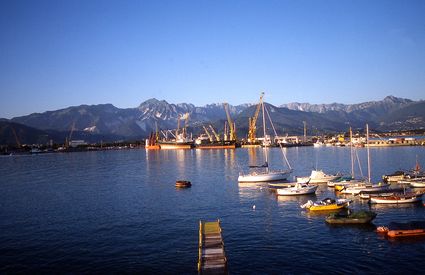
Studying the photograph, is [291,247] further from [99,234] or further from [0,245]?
[0,245]

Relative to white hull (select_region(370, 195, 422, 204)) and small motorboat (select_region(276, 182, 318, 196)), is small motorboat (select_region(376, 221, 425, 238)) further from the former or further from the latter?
small motorboat (select_region(276, 182, 318, 196))

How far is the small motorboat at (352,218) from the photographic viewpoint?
41.2 meters

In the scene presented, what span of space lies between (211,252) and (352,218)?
19.5 m

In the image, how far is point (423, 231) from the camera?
36344 mm

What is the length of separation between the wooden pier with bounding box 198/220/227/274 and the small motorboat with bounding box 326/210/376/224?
567 inches

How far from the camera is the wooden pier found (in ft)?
87.9

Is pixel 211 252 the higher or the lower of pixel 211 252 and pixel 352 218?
the higher

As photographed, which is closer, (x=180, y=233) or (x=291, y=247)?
(x=291, y=247)

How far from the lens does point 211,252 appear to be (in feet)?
95.8

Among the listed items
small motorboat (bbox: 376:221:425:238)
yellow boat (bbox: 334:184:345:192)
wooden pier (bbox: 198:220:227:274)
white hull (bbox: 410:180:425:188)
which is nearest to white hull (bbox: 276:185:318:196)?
yellow boat (bbox: 334:184:345:192)

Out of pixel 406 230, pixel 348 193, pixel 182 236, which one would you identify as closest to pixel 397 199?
pixel 348 193

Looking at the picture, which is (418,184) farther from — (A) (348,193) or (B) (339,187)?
(A) (348,193)

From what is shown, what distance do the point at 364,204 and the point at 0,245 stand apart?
4418 cm

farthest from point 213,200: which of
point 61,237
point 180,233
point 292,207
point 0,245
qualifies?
point 0,245
